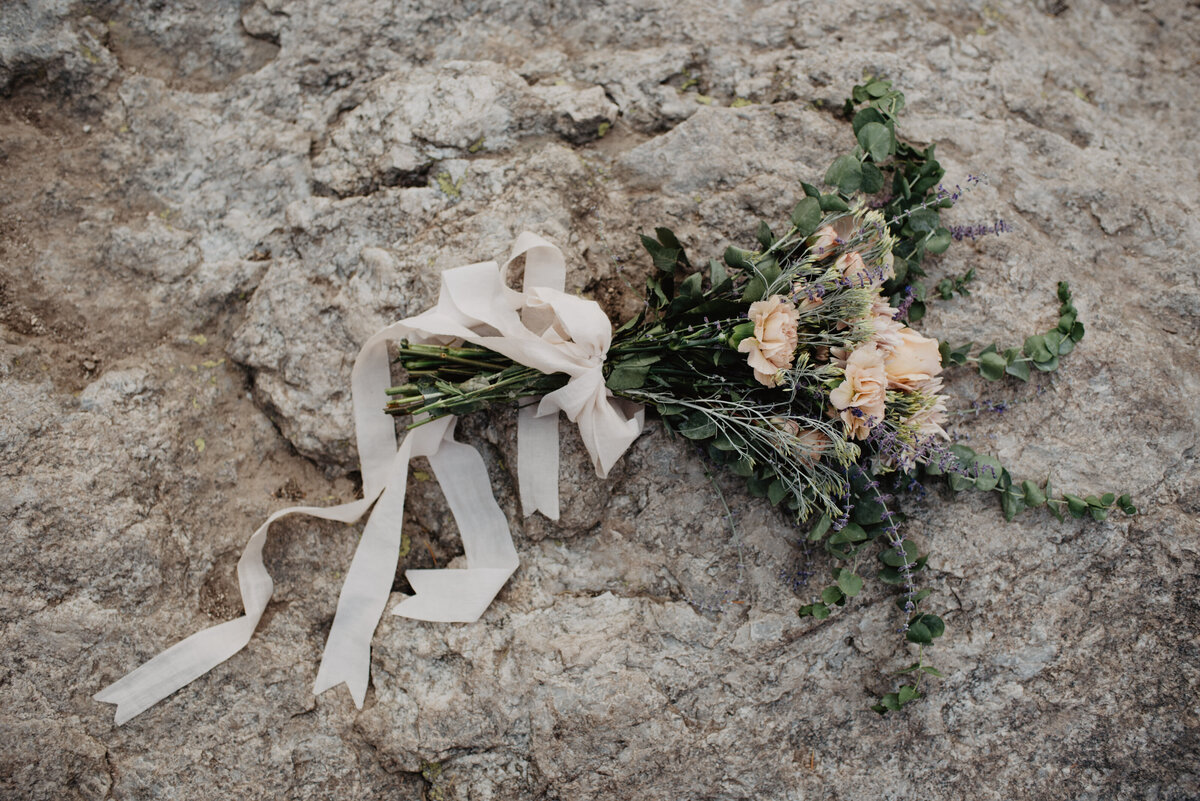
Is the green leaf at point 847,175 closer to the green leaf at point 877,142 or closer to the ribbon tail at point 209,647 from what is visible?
the green leaf at point 877,142

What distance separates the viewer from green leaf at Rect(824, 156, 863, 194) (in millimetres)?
2482

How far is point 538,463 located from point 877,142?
5.01 ft

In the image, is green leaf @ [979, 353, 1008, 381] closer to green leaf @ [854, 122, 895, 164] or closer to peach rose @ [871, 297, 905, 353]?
peach rose @ [871, 297, 905, 353]

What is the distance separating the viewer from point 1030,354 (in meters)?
2.61

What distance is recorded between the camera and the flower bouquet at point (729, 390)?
2240mm

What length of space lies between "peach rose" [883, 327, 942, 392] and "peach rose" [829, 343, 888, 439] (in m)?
0.04

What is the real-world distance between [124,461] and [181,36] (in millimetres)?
1679

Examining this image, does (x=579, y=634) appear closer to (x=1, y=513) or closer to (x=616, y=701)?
(x=616, y=701)

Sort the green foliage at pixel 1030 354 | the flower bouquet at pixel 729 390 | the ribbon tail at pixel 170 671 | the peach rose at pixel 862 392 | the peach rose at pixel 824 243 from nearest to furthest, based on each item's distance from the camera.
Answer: the peach rose at pixel 862 392
the flower bouquet at pixel 729 390
the peach rose at pixel 824 243
the ribbon tail at pixel 170 671
the green foliage at pixel 1030 354

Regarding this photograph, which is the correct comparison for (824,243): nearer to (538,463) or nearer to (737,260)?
(737,260)

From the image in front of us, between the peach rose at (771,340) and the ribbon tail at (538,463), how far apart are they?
71cm

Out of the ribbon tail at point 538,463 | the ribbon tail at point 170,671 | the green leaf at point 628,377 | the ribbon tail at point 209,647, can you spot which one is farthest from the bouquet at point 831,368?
the ribbon tail at point 170,671

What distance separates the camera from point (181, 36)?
2996 mm

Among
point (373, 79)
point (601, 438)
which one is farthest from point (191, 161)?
point (601, 438)
